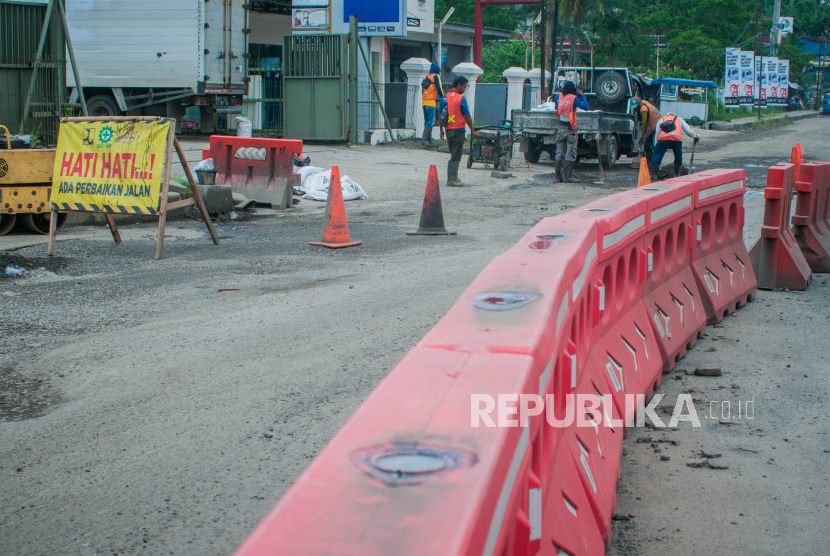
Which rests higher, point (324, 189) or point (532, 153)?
point (532, 153)

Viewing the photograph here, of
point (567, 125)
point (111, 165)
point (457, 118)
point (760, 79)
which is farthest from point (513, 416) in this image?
point (760, 79)

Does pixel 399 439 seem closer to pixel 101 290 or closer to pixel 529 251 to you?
pixel 529 251

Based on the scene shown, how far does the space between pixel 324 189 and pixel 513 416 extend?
41.6 ft

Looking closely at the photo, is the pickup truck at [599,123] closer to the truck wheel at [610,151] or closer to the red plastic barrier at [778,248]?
the truck wheel at [610,151]

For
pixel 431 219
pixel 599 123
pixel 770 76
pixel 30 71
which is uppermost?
pixel 770 76

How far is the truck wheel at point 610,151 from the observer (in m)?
19.4

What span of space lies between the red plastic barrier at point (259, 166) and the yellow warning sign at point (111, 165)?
155 inches

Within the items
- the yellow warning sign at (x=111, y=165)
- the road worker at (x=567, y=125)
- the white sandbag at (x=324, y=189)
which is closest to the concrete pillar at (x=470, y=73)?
the road worker at (x=567, y=125)

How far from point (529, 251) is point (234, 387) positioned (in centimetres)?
213

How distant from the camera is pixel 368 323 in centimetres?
586

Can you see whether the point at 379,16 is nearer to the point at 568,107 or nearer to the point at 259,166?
the point at 568,107

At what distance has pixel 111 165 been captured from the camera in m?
8.72

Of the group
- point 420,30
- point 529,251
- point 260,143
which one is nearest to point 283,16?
point 420,30

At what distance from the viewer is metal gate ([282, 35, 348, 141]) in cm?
2184
